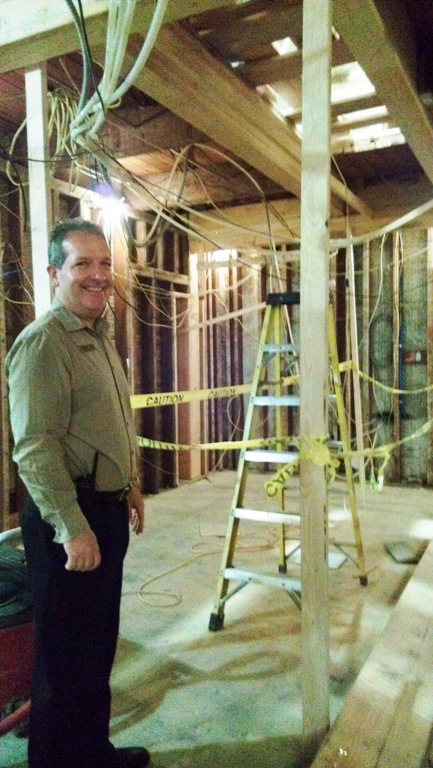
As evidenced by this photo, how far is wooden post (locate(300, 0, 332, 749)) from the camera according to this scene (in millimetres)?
1142

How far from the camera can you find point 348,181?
4289 millimetres

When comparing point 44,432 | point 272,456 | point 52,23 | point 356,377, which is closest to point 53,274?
point 44,432

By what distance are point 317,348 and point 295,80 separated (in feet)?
5.77

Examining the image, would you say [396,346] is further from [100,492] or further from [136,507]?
[100,492]

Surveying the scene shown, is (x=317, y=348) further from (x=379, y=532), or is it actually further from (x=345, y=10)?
(x=379, y=532)

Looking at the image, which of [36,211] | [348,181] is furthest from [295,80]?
[348,181]

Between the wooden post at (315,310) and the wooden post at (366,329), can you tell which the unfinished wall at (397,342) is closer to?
the wooden post at (366,329)

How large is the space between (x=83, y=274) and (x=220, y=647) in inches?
67.9

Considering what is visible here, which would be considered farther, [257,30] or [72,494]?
[257,30]

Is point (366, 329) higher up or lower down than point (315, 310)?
higher up

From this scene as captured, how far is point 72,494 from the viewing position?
1261mm

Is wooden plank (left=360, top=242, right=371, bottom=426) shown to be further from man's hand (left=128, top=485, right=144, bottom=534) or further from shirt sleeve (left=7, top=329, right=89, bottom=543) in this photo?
shirt sleeve (left=7, top=329, right=89, bottom=543)

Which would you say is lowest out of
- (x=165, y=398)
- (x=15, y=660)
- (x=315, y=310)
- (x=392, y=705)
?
(x=392, y=705)

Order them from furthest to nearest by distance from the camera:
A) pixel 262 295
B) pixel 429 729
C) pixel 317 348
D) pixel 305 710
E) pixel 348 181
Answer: pixel 262 295 → pixel 348 181 → pixel 429 729 → pixel 305 710 → pixel 317 348
